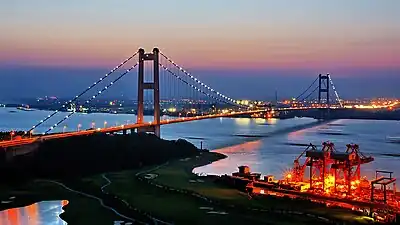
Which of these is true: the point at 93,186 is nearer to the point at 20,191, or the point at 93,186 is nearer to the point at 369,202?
the point at 20,191

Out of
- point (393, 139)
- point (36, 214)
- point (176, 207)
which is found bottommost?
point (36, 214)

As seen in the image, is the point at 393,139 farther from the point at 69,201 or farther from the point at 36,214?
the point at 36,214

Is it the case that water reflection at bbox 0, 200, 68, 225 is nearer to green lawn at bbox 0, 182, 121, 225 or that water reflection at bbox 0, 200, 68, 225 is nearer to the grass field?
green lawn at bbox 0, 182, 121, 225

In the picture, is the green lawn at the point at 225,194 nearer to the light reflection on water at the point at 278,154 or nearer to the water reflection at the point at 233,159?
the water reflection at the point at 233,159

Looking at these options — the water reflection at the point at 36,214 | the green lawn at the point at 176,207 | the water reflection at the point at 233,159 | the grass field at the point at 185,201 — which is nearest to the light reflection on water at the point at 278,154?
the water reflection at the point at 233,159

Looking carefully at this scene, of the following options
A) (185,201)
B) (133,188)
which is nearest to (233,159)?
(133,188)
